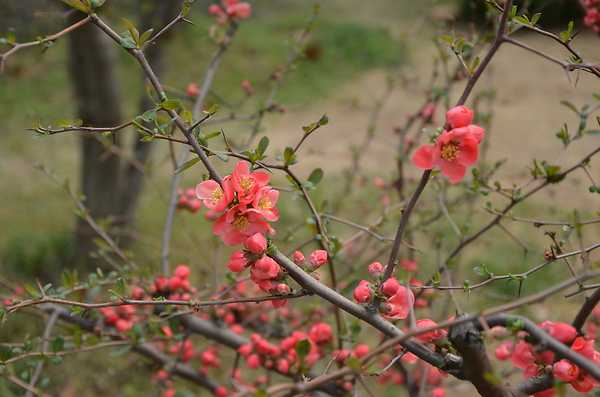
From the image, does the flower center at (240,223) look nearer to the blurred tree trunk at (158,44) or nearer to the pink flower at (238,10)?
the pink flower at (238,10)

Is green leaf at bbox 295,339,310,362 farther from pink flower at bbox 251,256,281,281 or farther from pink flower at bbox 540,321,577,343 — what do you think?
pink flower at bbox 540,321,577,343

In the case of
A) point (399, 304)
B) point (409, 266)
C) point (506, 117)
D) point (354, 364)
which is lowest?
point (354, 364)

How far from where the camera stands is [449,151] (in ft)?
2.10

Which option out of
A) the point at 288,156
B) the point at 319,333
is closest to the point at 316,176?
the point at 288,156

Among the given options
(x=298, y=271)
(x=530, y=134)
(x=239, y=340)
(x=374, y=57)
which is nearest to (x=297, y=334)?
(x=239, y=340)

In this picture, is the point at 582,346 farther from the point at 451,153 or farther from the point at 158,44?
the point at 158,44

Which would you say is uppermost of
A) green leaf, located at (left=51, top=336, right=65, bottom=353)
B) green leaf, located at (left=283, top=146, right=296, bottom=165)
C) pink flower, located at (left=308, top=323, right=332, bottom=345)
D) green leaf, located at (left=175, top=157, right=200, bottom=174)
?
pink flower, located at (left=308, top=323, right=332, bottom=345)

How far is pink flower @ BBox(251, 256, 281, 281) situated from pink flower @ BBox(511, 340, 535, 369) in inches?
10.3

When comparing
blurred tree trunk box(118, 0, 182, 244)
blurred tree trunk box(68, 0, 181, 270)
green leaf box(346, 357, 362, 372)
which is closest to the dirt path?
blurred tree trunk box(68, 0, 181, 270)

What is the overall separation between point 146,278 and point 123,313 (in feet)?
0.34

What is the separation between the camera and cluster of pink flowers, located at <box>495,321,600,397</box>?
59 centimetres

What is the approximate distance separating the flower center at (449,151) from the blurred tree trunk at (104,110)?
1769 millimetres

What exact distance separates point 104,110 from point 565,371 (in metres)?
2.43

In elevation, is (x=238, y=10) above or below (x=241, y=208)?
above
